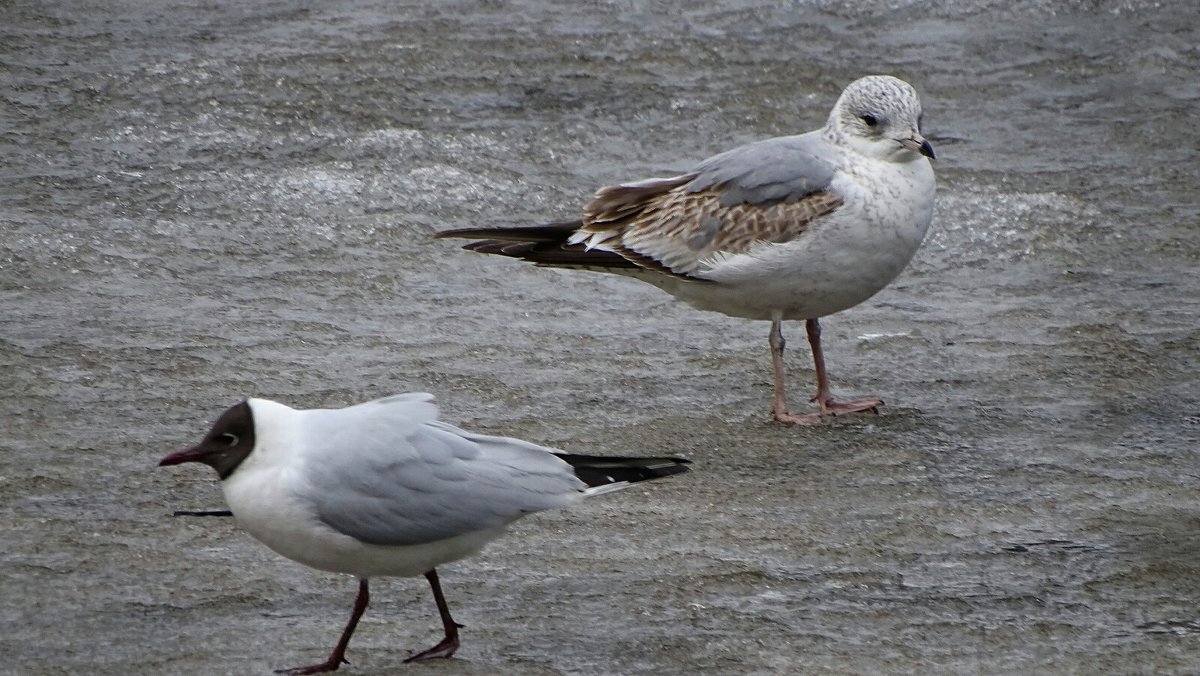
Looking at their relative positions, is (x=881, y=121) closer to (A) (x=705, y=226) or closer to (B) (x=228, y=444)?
(A) (x=705, y=226)

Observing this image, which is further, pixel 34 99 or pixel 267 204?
pixel 34 99

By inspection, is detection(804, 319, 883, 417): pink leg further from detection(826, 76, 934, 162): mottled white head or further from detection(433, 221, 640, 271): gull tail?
detection(433, 221, 640, 271): gull tail

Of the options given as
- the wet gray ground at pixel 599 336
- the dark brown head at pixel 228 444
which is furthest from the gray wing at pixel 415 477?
Result: the wet gray ground at pixel 599 336

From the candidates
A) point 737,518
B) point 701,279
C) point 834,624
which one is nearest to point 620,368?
point 701,279

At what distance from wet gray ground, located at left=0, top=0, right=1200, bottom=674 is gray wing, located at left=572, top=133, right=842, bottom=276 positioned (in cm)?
54

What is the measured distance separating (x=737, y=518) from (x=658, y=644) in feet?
3.09

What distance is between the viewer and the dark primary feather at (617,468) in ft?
13.4

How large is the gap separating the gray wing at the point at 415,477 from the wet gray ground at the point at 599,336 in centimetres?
36

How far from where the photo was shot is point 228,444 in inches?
153

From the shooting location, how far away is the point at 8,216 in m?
7.52

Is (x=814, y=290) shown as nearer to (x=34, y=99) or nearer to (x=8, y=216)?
(x=8, y=216)

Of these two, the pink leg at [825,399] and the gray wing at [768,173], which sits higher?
the gray wing at [768,173]

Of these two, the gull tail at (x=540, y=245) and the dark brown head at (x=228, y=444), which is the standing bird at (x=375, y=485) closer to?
the dark brown head at (x=228, y=444)

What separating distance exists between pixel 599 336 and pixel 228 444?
9.83ft
